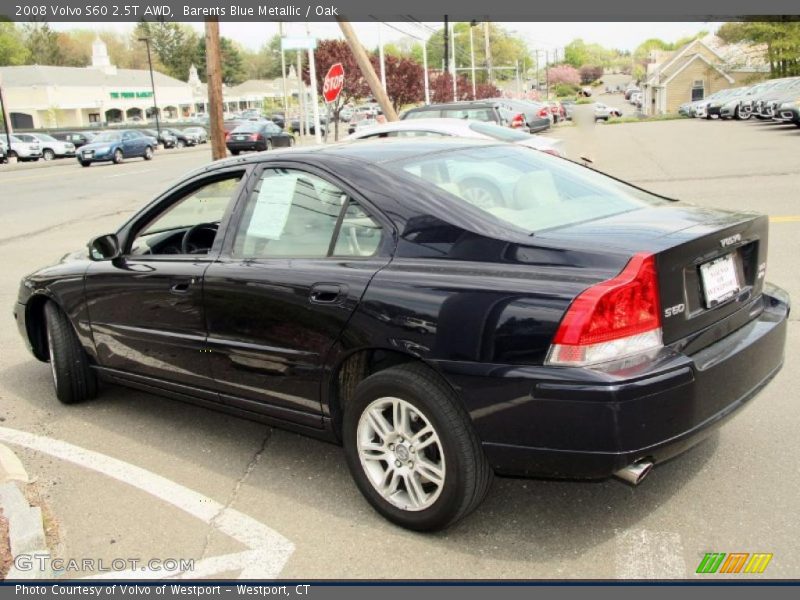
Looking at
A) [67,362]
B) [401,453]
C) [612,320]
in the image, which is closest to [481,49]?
[67,362]

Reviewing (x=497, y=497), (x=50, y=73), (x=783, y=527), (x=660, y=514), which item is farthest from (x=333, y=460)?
(x=50, y=73)

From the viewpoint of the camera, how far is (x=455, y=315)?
309cm

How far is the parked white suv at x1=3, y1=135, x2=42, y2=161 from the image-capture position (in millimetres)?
44188

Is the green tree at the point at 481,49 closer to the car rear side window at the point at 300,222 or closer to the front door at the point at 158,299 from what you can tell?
the front door at the point at 158,299

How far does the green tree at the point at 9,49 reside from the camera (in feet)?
323

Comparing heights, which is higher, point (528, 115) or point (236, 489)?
point (528, 115)

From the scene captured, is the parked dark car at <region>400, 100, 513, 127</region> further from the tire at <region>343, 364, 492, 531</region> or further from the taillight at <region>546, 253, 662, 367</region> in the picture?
the taillight at <region>546, 253, 662, 367</region>

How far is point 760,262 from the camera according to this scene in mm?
3646

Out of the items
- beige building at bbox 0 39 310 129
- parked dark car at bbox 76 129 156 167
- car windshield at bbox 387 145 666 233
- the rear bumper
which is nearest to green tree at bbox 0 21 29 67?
beige building at bbox 0 39 310 129

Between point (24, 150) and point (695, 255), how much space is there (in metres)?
47.6

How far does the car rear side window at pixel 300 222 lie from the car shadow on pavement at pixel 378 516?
1.13 m

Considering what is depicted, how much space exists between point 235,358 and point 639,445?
A: 2.04 m

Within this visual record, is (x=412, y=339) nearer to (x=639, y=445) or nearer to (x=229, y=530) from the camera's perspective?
(x=639, y=445)

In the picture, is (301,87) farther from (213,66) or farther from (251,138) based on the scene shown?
(213,66)
